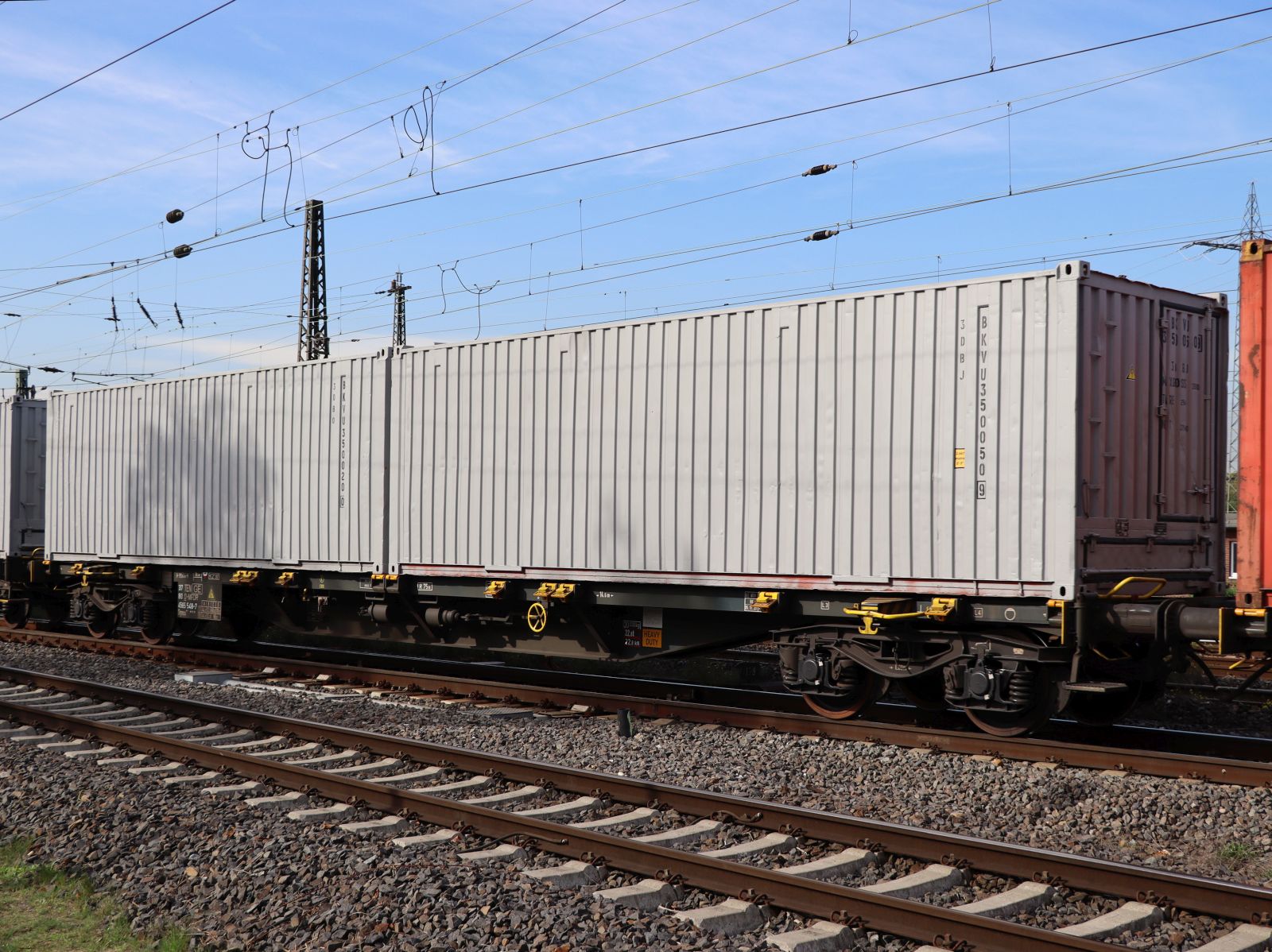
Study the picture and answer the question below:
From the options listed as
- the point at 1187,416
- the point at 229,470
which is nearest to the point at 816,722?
the point at 1187,416

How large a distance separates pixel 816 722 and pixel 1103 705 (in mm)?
2456

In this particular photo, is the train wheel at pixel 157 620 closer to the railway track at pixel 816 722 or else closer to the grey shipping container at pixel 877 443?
the railway track at pixel 816 722

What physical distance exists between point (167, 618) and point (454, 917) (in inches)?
518

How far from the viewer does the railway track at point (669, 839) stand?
5273 millimetres

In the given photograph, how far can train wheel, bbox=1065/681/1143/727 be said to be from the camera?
9828mm

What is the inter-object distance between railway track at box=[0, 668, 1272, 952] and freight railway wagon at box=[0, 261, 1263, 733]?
3.07 meters

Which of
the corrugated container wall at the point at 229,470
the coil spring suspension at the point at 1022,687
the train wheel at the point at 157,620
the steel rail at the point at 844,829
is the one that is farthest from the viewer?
the train wheel at the point at 157,620

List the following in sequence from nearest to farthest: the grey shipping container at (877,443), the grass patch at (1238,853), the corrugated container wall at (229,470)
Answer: the grass patch at (1238,853)
the grey shipping container at (877,443)
the corrugated container wall at (229,470)

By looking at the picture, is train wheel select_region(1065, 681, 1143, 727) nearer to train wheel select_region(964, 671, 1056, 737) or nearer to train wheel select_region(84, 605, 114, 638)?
train wheel select_region(964, 671, 1056, 737)

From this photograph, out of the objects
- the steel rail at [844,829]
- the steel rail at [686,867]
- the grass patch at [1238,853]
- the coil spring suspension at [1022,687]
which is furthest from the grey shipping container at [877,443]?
the steel rail at [686,867]

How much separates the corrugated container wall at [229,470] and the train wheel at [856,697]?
19.0 ft

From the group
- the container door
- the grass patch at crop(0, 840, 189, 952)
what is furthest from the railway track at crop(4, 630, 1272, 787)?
the grass patch at crop(0, 840, 189, 952)

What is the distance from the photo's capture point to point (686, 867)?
593 cm

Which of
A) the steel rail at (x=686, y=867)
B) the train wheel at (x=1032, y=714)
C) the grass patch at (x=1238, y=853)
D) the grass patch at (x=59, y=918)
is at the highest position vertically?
the train wheel at (x=1032, y=714)
